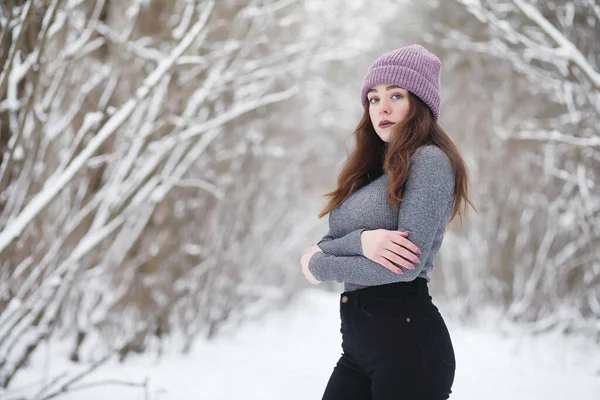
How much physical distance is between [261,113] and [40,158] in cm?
336

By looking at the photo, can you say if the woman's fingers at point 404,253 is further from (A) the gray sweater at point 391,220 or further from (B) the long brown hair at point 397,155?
(B) the long brown hair at point 397,155

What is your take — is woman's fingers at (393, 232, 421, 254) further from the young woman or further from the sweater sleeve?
the sweater sleeve

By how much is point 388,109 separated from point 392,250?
49cm

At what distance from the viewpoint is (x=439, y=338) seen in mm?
1567

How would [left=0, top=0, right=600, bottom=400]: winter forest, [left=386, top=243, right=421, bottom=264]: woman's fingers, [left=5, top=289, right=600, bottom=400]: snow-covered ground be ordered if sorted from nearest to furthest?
[left=386, top=243, right=421, bottom=264]: woman's fingers < [left=0, top=0, right=600, bottom=400]: winter forest < [left=5, top=289, right=600, bottom=400]: snow-covered ground

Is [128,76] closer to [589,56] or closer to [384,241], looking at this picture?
[384,241]

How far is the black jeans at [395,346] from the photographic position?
1516 mm

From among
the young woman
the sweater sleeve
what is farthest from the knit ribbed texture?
the sweater sleeve

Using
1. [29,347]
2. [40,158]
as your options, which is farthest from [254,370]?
[40,158]

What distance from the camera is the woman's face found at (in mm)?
1755

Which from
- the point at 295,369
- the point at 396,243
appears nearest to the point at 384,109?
the point at 396,243

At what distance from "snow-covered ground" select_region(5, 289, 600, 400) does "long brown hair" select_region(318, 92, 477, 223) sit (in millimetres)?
1293

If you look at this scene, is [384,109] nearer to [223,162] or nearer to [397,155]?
[397,155]

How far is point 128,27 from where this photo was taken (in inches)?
115
